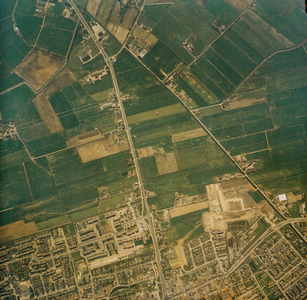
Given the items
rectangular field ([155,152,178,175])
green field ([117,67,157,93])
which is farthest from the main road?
rectangular field ([155,152,178,175])

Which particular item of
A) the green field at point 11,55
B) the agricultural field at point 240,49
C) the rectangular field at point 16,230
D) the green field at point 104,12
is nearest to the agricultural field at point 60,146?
the rectangular field at point 16,230

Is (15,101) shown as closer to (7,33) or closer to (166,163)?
(7,33)

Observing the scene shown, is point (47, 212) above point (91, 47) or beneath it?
beneath

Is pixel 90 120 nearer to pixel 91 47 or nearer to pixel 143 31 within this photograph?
pixel 91 47

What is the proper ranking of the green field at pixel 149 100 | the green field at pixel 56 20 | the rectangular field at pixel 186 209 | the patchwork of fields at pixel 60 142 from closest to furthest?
1. the rectangular field at pixel 186 209
2. the patchwork of fields at pixel 60 142
3. the green field at pixel 149 100
4. the green field at pixel 56 20

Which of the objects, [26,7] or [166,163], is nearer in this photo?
[166,163]

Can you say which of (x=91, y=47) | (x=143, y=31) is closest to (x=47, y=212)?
(x=91, y=47)

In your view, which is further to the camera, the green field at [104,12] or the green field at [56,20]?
the green field at [104,12]

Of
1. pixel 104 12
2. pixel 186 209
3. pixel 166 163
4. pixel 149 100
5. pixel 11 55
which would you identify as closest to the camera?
pixel 186 209

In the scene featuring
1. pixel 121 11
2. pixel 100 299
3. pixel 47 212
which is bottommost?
pixel 100 299

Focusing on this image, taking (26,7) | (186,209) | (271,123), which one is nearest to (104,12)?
(26,7)

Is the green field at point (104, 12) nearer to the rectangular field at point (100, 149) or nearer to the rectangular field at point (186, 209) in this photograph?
the rectangular field at point (100, 149)
